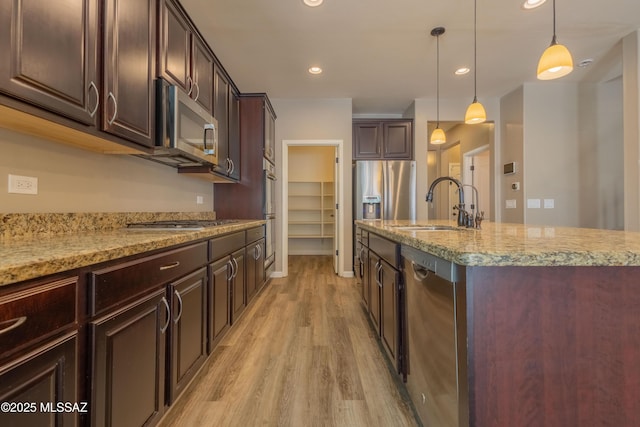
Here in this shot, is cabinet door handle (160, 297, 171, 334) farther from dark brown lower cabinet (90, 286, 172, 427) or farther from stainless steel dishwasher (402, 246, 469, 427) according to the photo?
stainless steel dishwasher (402, 246, 469, 427)

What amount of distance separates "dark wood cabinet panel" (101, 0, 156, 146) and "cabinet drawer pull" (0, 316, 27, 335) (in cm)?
99

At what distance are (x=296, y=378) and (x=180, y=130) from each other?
1.71 m

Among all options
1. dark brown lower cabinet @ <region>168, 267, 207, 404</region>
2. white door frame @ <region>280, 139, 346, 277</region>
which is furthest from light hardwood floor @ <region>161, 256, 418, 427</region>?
white door frame @ <region>280, 139, 346, 277</region>

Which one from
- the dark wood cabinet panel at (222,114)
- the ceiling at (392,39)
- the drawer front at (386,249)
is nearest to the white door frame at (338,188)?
the ceiling at (392,39)

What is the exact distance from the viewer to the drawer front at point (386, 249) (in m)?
1.52

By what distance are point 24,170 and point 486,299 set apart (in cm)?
195

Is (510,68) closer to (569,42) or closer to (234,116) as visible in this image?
(569,42)

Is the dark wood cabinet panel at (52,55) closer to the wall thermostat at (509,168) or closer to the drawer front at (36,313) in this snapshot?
the drawer front at (36,313)

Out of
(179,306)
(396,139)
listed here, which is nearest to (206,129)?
(179,306)

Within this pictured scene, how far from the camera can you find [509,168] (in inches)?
167

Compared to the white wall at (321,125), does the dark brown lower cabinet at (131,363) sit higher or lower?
lower

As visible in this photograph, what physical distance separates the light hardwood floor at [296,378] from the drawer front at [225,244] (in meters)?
0.68

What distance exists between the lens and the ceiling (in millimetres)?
2402

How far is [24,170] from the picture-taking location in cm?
132
